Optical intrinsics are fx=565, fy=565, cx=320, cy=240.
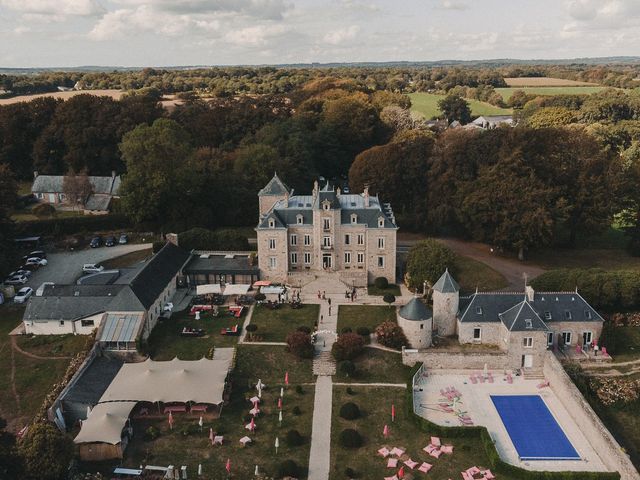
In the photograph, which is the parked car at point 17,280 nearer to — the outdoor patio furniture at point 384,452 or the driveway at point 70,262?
the driveway at point 70,262

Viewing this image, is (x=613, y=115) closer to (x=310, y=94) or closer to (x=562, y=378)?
(x=310, y=94)

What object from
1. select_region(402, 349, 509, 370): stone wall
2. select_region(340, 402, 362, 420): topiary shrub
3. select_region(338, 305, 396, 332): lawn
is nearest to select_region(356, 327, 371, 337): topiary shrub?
select_region(338, 305, 396, 332): lawn

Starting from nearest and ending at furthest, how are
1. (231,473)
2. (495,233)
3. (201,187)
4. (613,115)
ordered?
(231,473) < (495,233) < (201,187) < (613,115)

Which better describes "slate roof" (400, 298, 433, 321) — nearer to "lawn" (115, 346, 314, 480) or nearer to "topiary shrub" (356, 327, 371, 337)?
"topiary shrub" (356, 327, 371, 337)

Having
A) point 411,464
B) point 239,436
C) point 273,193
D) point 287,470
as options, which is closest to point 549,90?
point 273,193

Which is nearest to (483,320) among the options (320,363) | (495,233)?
(320,363)

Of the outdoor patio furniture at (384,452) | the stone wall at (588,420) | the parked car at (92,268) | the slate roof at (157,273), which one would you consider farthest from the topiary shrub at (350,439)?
the parked car at (92,268)
